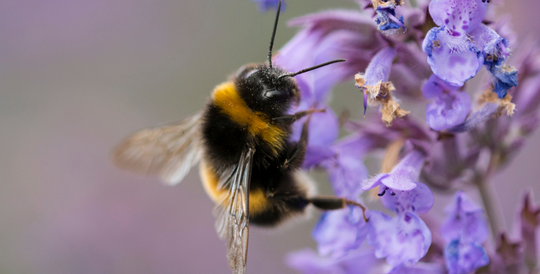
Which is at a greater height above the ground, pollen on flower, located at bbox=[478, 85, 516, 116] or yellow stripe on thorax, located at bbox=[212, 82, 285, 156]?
yellow stripe on thorax, located at bbox=[212, 82, 285, 156]

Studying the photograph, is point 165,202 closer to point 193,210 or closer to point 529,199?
point 193,210

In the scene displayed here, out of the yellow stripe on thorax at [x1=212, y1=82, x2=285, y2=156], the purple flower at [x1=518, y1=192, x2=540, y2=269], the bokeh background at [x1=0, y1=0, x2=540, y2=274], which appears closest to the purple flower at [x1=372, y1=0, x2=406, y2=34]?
the yellow stripe on thorax at [x1=212, y1=82, x2=285, y2=156]

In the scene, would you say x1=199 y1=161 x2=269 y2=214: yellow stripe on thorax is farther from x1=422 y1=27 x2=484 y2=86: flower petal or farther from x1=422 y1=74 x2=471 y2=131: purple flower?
x1=422 y1=27 x2=484 y2=86: flower petal

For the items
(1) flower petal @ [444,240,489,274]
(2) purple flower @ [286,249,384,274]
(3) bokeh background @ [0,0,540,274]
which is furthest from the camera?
(3) bokeh background @ [0,0,540,274]

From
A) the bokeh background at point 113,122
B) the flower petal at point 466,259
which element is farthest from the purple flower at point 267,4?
the bokeh background at point 113,122

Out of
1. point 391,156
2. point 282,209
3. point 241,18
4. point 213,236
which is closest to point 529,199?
point 391,156

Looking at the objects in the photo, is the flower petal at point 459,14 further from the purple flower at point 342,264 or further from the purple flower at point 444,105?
the purple flower at point 342,264

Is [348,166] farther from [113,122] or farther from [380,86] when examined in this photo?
[113,122]
